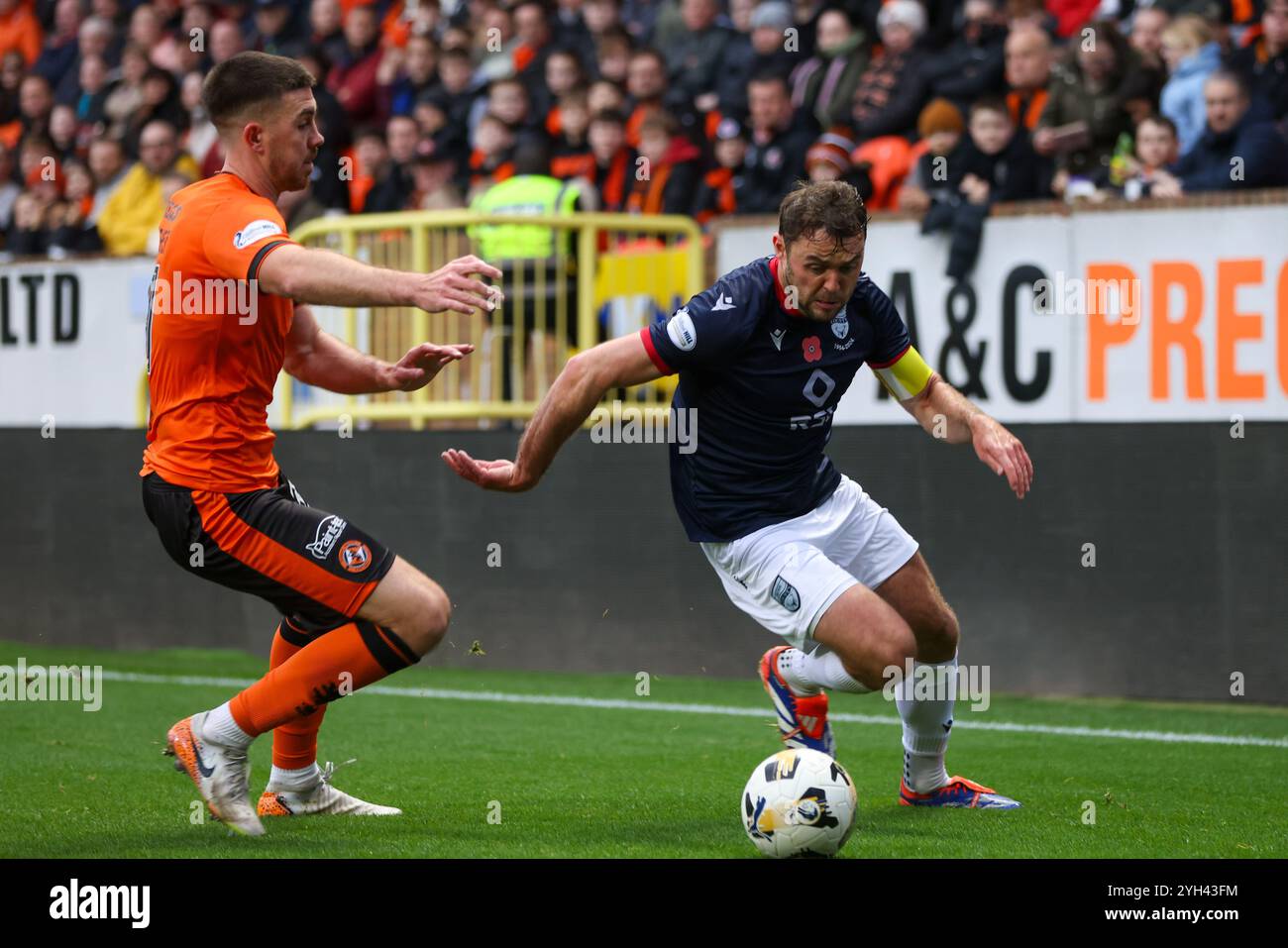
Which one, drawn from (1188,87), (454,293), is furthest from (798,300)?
(1188,87)

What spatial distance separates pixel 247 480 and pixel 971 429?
2.39 m

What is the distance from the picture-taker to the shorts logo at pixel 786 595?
6406 millimetres

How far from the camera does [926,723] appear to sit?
6.76 meters

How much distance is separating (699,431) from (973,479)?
3.79 metres

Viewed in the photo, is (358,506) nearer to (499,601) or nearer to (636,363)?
(499,601)

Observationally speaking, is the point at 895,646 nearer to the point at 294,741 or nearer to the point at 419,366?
the point at 419,366

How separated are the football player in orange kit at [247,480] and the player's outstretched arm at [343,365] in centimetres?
35

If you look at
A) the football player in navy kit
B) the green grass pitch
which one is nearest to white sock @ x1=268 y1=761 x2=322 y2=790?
the green grass pitch

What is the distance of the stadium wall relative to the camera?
31.3ft

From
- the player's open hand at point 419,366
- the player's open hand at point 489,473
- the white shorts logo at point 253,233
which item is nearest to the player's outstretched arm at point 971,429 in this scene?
the player's open hand at point 489,473

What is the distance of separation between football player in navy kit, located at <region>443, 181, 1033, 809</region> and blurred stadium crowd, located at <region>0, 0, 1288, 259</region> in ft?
15.0

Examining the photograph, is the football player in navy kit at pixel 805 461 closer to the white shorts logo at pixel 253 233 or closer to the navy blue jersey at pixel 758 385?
the navy blue jersey at pixel 758 385

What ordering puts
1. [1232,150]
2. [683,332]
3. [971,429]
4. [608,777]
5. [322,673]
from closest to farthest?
1. [322,673]
2. [683,332]
3. [971,429]
4. [608,777]
5. [1232,150]

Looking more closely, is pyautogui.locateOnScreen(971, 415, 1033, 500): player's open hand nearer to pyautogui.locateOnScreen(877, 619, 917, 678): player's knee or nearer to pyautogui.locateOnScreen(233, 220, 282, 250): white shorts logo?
pyautogui.locateOnScreen(877, 619, 917, 678): player's knee
